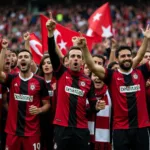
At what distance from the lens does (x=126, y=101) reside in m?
7.12

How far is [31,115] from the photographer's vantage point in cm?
731

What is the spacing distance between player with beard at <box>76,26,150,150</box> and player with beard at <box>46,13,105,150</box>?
23 centimetres

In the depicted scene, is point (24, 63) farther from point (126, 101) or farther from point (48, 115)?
point (126, 101)

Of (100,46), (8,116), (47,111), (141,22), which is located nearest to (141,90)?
(47,111)

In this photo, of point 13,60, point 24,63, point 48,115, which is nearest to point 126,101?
point 48,115

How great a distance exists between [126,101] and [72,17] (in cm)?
1963

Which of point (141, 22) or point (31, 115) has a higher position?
point (141, 22)

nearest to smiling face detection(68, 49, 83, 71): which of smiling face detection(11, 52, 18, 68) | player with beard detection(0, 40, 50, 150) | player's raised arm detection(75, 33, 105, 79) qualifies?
player's raised arm detection(75, 33, 105, 79)

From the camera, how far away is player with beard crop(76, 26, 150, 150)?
23.2ft

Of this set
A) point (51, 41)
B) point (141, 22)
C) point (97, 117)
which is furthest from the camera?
point (141, 22)

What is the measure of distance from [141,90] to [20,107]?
5.52 feet

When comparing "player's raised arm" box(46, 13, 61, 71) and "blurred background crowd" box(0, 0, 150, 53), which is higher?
"blurred background crowd" box(0, 0, 150, 53)

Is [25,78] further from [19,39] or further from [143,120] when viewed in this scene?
[19,39]

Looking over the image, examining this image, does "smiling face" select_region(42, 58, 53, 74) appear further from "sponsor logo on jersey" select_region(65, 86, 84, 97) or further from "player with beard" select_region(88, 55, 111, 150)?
"sponsor logo on jersey" select_region(65, 86, 84, 97)
